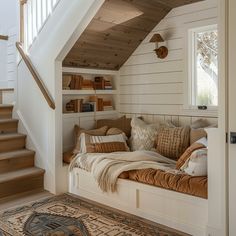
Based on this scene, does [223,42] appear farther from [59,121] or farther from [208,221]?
[59,121]

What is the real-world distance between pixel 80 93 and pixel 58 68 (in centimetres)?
71

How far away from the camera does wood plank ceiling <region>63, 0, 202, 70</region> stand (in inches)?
138

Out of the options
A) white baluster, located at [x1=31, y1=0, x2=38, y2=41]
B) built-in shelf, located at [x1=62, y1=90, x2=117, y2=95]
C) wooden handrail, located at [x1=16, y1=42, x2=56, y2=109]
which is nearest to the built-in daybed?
wooden handrail, located at [x1=16, y1=42, x2=56, y2=109]

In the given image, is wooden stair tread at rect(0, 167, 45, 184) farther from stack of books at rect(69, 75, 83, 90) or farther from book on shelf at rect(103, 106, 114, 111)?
book on shelf at rect(103, 106, 114, 111)

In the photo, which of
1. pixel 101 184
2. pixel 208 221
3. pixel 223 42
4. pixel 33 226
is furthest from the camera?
pixel 101 184

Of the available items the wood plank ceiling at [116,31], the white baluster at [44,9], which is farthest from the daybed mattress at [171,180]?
the white baluster at [44,9]

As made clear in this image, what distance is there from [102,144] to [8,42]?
2.36 metres

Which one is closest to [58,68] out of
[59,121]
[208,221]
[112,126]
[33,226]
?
[59,121]

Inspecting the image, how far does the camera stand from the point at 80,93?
14.1 feet

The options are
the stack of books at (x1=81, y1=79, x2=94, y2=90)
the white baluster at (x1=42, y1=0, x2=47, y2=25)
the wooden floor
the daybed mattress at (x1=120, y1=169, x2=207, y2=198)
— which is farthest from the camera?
the stack of books at (x1=81, y1=79, x2=94, y2=90)

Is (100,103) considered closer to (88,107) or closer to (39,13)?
(88,107)

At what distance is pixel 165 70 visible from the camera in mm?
4109

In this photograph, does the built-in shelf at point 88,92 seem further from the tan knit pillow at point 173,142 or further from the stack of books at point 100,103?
the tan knit pillow at point 173,142

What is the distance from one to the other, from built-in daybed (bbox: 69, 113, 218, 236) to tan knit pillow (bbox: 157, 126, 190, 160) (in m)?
0.71
